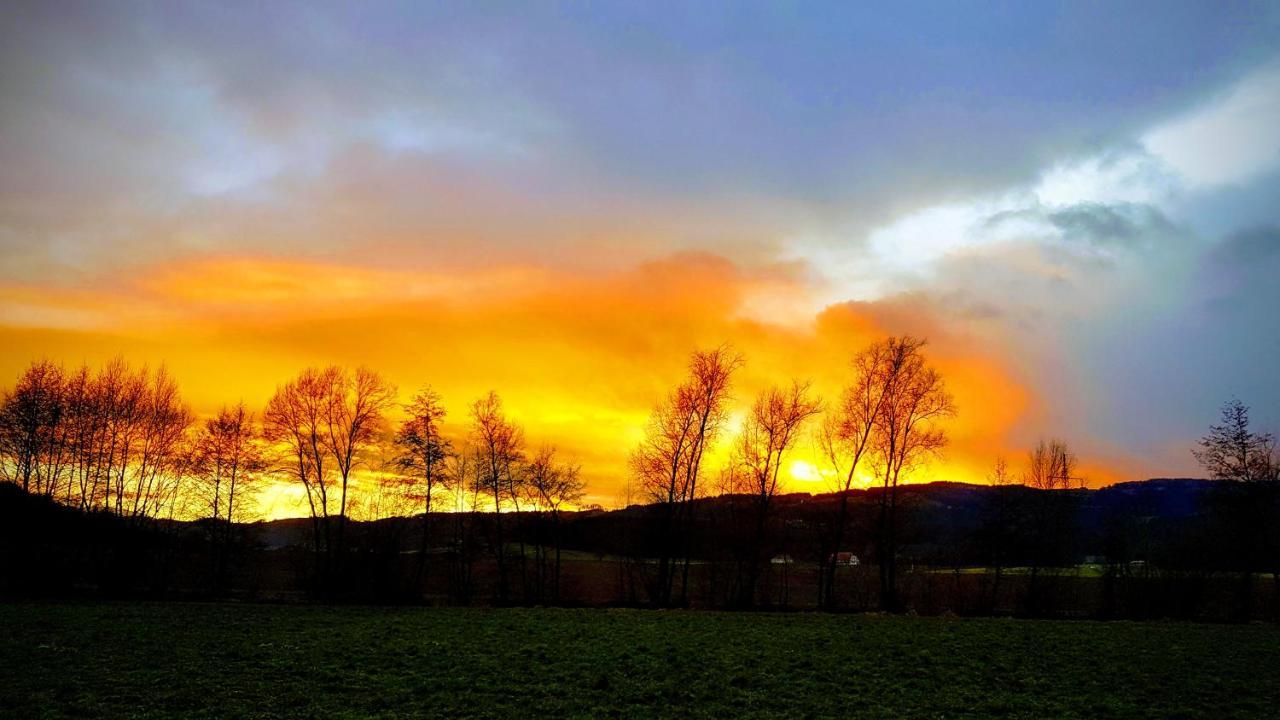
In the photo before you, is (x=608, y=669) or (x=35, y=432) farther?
(x=35, y=432)

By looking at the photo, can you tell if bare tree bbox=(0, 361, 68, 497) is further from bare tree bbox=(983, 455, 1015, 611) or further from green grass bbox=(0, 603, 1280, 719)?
bare tree bbox=(983, 455, 1015, 611)

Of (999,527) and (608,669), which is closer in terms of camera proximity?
(608,669)

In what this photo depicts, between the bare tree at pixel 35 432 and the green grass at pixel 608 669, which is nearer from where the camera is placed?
the green grass at pixel 608 669

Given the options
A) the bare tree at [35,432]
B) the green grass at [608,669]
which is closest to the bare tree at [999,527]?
the green grass at [608,669]

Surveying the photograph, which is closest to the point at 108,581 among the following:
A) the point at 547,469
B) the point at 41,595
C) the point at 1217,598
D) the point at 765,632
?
the point at 41,595

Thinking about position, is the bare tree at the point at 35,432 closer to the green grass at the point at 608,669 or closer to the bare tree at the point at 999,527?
the green grass at the point at 608,669

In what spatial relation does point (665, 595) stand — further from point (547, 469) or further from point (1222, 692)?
point (1222, 692)

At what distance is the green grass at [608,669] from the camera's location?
15898 mm

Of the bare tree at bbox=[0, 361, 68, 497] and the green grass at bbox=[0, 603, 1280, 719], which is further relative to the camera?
the bare tree at bbox=[0, 361, 68, 497]

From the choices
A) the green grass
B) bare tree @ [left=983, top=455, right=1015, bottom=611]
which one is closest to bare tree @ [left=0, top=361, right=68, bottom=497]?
the green grass

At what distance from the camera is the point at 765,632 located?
2955 cm

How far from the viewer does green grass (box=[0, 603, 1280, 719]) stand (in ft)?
52.2

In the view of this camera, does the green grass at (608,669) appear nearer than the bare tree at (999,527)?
Yes

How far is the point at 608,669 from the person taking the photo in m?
20.0
